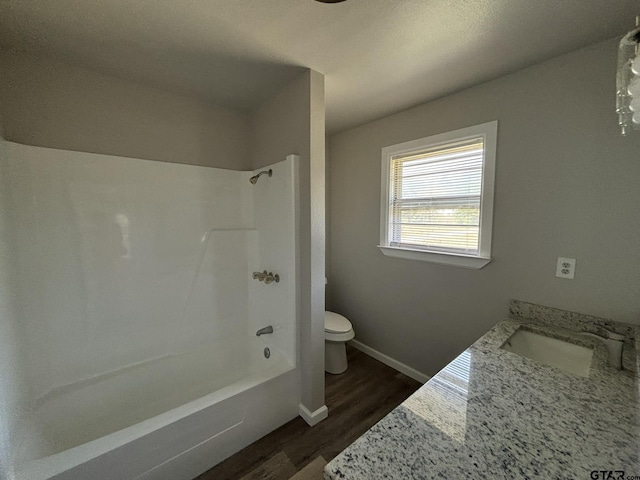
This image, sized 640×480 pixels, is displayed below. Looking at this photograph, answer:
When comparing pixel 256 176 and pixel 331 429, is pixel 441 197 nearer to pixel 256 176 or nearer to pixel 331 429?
pixel 256 176

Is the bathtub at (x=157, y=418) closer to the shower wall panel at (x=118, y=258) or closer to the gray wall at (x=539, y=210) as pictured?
the shower wall panel at (x=118, y=258)

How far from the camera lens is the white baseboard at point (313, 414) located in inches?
67.0

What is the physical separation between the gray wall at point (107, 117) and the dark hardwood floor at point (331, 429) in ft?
6.93

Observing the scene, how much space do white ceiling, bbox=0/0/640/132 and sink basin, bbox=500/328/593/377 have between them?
61.9 inches

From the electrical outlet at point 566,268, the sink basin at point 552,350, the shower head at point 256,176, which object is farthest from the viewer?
the shower head at point 256,176

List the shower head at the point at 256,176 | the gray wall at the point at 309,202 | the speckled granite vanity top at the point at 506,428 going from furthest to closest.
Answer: the shower head at the point at 256,176 < the gray wall at the point at 309,202 < the speckled granite vanity top at the point at 506,428

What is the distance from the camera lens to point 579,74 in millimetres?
1319

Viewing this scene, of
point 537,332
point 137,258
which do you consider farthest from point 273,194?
point 537,332

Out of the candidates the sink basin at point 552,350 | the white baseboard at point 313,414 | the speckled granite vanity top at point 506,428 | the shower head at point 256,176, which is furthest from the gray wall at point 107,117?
the sink basin at point 552,350

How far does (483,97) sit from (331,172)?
153 cm

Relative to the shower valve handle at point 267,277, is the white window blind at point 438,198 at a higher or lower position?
higher

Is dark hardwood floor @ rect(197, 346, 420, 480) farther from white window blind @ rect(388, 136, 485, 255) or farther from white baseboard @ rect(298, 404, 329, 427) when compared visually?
white window blind @ rect(388, 136, 485, 255)

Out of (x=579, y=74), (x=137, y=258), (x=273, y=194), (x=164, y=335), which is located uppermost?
(x=579, y=74)

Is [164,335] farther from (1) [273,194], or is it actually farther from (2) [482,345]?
(2) [482,345]
